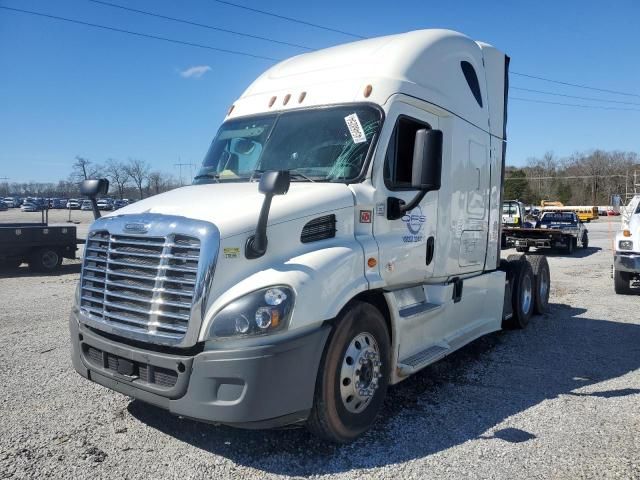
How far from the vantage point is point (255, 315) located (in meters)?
3.29

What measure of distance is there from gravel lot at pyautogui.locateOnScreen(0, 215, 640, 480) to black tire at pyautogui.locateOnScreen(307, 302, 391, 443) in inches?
6.8

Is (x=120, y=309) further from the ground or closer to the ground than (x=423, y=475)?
further from the ground

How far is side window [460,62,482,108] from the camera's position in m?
5.93

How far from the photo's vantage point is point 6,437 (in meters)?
3.96

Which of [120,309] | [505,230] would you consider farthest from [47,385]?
[505,230]

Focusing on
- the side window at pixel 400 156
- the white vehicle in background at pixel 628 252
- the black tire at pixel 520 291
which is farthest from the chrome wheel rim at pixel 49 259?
the white vehicle in background at pixel 628 252

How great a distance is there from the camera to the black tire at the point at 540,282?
28.0 ft

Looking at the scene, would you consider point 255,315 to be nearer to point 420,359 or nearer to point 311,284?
point 311,284

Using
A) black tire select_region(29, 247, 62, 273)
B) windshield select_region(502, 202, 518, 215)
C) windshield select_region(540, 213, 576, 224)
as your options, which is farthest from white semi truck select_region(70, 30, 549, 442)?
windshield select_region(502, 202, 518, 215)

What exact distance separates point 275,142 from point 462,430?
9.54 feet

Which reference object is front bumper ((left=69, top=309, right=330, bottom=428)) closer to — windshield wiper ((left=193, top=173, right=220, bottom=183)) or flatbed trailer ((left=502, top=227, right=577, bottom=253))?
windshield wiper ((left=193, top=173, right=220, bottom=183))

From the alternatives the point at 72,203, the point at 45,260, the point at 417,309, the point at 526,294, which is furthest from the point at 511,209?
the point at 72,203

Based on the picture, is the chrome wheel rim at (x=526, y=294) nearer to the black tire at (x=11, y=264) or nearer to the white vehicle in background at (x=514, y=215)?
the black tire at (x=11, y=264)

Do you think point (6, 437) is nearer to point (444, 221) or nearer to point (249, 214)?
point (249, 214)
